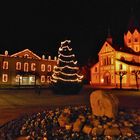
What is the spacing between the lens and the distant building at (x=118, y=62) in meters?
56.7

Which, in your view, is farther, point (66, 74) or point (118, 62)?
point (118, 62)

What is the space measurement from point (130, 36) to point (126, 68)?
614 inches

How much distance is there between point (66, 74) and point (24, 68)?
87.8 ft

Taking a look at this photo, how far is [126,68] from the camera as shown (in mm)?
56750

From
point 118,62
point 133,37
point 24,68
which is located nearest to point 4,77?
point 24,68

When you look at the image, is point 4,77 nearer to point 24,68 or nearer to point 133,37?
point 24,68

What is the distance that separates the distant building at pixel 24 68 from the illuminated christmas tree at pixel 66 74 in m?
20.1

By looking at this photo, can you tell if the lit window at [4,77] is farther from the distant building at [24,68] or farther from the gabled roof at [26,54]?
the gabled roof at [26,54]

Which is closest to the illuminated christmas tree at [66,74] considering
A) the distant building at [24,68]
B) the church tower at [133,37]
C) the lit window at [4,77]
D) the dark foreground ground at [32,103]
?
the dark foreground ground at [32,103]

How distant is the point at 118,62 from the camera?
5800cm

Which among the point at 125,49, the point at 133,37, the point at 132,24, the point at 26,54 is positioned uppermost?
the point at 132,24

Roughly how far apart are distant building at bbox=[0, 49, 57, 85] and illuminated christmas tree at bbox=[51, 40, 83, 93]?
790 inches

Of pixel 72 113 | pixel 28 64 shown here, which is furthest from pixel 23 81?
pixel 72 113

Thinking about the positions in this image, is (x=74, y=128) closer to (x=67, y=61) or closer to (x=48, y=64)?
(x=67, y=61)
